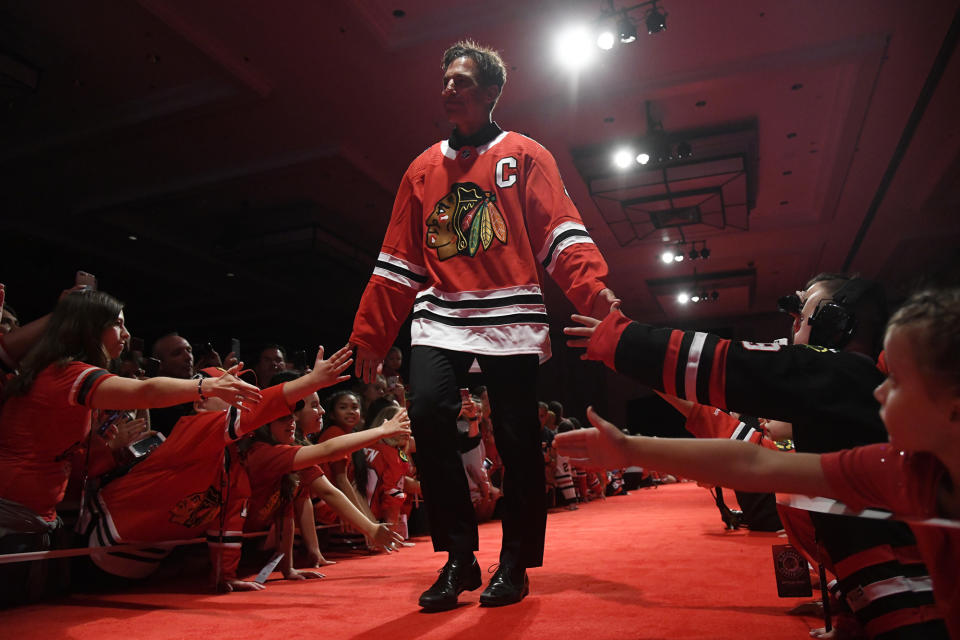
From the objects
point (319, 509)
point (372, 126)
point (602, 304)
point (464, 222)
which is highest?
point (372, 126)

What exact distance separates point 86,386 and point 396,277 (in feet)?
3.21

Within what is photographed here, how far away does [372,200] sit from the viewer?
26.5 feet

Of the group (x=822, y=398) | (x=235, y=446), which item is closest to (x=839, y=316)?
(x=822, y=398)

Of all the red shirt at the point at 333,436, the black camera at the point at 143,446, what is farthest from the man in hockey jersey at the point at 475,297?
the red shirt at the point at 333,436

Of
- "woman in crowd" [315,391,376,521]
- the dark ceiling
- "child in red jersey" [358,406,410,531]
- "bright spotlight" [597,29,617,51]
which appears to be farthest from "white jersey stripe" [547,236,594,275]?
the dark ceiling

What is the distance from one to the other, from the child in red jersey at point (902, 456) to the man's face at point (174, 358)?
3007 millimetres

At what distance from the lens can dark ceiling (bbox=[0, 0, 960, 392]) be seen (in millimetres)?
5039

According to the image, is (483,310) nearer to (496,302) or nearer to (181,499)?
(496,302)

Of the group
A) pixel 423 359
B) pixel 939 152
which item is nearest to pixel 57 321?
pixel 423 359

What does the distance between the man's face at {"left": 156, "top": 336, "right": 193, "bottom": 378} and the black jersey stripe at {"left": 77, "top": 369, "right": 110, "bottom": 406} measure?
1.46 meters

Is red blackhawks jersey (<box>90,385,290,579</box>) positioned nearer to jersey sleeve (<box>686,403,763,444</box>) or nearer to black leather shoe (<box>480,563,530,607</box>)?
black leather shoe (<box>480,563,530,607</box>)

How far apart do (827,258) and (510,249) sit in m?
10.8

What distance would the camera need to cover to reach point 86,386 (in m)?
1.97

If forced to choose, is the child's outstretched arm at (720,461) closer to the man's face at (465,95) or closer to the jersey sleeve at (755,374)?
the jersey sleeve at (755,374)
